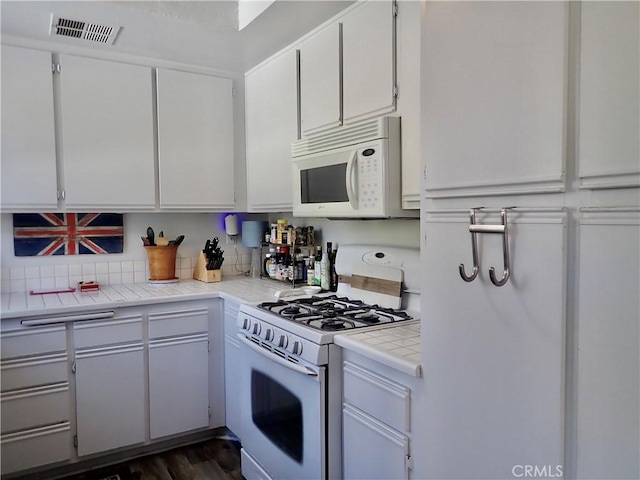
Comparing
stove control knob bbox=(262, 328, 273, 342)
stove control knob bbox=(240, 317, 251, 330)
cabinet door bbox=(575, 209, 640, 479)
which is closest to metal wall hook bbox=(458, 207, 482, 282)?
cabinet door bbox=(575, 209, 640, 479)

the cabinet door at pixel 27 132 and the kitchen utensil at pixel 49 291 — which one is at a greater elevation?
the cabinet door at pixel 27 132

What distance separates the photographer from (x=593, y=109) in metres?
0.93

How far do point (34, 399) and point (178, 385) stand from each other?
719 mm

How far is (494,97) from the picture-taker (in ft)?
3.69

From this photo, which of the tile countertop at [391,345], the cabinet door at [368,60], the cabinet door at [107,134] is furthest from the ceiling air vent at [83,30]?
the tile countertop at [391,345]

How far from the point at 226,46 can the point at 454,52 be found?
1.78m

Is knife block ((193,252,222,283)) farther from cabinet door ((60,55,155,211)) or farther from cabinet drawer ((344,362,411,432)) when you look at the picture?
cabinet drawer ((344,362,411,432))

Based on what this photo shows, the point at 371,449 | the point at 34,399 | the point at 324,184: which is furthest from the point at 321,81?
the point at 34,399

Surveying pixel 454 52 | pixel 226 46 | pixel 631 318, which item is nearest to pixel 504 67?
pixel 454 52

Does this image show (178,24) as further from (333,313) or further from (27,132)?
(333,313)

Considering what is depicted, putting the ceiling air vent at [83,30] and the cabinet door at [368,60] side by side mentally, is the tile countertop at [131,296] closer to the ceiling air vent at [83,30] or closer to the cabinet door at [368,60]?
the cabinet door at [368,60]

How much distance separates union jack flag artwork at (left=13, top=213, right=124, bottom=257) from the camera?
279cm

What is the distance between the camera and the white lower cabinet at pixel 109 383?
95.4 inches

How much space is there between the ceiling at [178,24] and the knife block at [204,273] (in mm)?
1342
